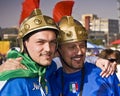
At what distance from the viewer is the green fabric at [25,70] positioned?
8.36 ft

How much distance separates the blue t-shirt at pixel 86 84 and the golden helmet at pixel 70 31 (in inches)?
12.8

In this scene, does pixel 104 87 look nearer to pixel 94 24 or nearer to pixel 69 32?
pixel 69 32

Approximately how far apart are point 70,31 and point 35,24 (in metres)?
0.66

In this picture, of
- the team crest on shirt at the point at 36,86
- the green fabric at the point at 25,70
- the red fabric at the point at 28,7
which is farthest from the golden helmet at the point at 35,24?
the team crest on shirt at the point at 36,86

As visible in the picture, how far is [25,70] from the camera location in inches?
104

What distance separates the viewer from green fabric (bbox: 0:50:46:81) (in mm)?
2549

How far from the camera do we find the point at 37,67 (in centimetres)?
274

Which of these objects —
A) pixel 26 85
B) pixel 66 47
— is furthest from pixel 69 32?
pixel 26 85

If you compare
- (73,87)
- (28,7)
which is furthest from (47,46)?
(73,87)

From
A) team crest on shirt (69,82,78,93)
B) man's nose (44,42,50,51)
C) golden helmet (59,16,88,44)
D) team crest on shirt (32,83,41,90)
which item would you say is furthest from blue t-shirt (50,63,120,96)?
man's nose (44,42,50,51)

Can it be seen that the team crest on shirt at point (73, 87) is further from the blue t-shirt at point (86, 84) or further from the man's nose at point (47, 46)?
the man's nose at point (47, 46)

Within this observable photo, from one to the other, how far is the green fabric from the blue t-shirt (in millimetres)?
547

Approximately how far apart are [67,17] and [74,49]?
399 millimetres

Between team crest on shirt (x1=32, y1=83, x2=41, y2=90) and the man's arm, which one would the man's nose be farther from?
the man's arm
